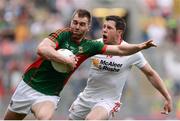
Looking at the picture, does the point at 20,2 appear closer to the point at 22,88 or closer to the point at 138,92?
the point at 138,92

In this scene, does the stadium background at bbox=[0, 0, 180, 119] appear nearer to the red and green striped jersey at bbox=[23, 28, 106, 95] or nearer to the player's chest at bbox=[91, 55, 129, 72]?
the player's chest at bbox=[91, 55, 129, 72]

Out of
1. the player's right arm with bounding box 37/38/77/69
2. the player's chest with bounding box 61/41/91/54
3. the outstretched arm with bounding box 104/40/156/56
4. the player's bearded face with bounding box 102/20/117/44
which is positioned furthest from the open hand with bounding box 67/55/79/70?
the player's bearded face with bounding box 102/20/117/44

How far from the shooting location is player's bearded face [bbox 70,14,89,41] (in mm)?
10594

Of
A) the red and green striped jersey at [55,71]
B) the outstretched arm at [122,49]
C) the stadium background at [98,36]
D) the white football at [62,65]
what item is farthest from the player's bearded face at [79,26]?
the stadium background at [98,36]

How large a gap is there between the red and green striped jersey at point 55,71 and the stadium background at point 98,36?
596cm

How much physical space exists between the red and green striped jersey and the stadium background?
596 cm

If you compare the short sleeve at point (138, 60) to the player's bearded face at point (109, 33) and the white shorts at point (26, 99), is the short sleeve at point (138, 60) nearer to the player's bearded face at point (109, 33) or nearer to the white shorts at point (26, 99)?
the player's bearded face at point (109, 33)

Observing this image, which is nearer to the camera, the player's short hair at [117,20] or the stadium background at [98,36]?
the player's short hair at [117,20]

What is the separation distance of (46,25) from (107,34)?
27.5ft

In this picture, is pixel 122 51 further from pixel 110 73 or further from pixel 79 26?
pixel 110 73

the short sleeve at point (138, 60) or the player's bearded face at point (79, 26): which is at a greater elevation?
the player's bearded face at point (79, 26)

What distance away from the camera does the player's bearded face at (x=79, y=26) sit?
10594mm

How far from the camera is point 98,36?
18766mm

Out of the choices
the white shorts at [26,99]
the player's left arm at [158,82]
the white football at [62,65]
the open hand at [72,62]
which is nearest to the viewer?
the open hand at [72,62]
